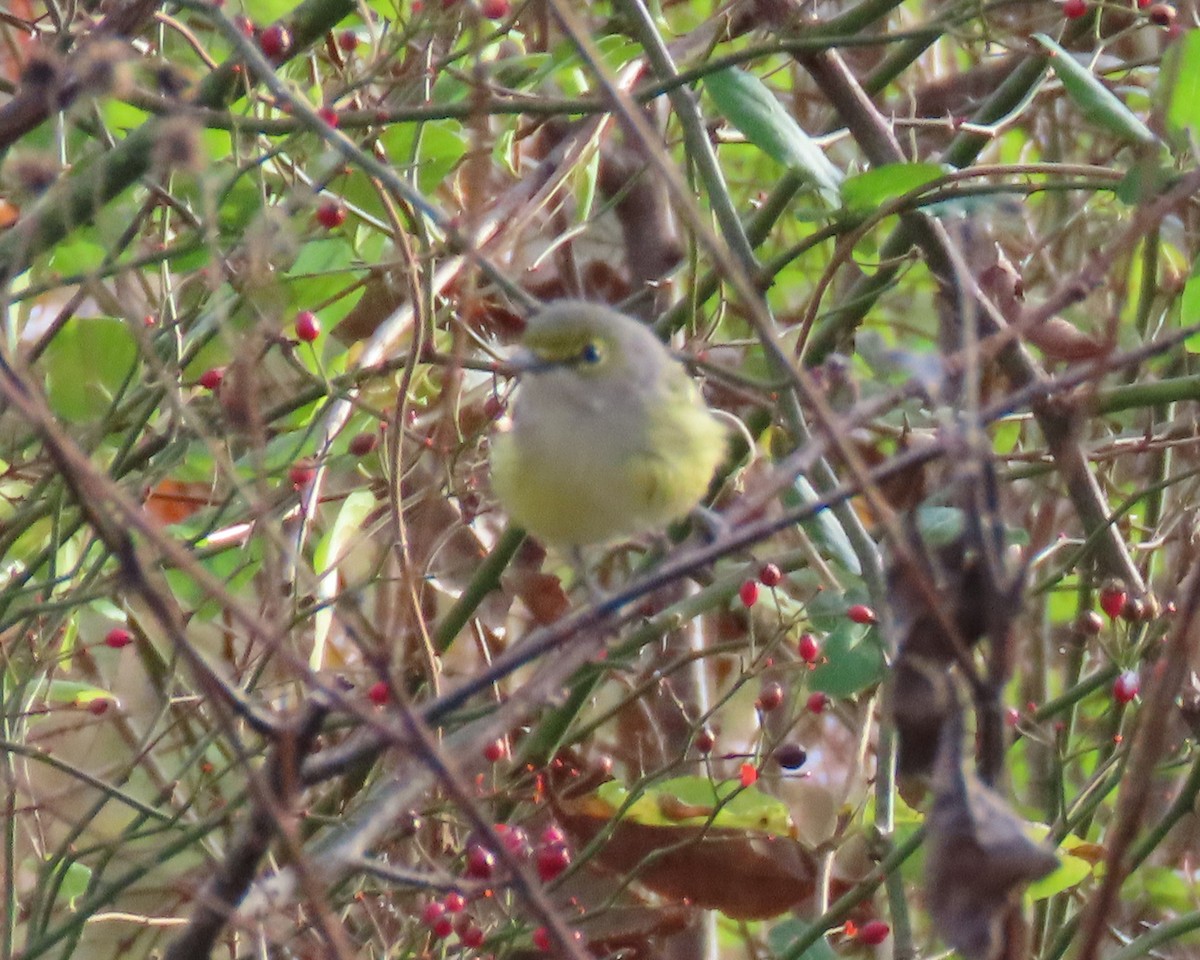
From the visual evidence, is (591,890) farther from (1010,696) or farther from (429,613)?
(1010,696)

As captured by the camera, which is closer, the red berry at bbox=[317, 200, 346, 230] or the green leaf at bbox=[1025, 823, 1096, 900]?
the green leaf at bbox=[1025, 823, 1096, 900]

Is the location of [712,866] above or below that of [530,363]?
below

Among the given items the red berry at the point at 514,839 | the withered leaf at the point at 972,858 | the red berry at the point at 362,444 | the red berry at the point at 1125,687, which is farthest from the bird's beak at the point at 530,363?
the withered leaf at the point at 972,858

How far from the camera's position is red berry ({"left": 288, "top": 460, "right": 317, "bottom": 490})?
333 centimetres

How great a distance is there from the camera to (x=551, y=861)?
10.4 ft

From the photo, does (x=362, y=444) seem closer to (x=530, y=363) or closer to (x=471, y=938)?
(x=530, y=363)

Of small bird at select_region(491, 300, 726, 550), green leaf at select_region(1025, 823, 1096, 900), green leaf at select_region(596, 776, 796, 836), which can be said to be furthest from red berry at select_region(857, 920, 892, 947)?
small bird at select_region(491, 300, 726, 550)

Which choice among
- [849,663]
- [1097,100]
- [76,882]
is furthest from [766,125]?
[76,882]

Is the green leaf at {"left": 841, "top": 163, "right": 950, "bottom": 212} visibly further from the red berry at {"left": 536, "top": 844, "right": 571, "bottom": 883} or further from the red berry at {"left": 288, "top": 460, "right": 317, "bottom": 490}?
the red berry at {"left": 536, "top": 844, "right": 571, "bottom": 883}

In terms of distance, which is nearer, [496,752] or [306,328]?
[306,328]

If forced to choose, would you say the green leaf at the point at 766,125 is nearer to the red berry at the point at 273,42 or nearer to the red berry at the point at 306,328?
the red berry at the point at 273,42

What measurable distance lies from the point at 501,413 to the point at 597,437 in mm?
842

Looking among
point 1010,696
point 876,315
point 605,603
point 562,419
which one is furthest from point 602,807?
point 876,315

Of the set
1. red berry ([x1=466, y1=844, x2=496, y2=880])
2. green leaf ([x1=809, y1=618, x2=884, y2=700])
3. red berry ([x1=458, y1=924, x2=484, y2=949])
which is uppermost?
green leaf ([x1=809, y1=618, x2=884, y2=700])
